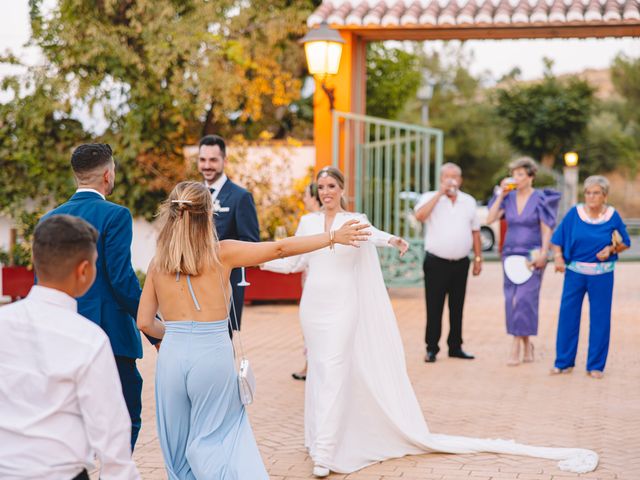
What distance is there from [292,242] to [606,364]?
5.65 m

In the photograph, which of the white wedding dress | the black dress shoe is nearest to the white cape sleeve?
the white wedding dress

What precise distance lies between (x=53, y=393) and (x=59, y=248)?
430mm

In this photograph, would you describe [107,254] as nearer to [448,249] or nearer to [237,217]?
[237,217]

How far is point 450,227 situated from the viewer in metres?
8.98

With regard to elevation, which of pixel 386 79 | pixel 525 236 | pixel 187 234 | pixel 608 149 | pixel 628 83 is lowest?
pixel 525 236

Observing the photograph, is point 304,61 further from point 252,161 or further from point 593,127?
point 593,127

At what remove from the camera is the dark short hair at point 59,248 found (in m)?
2.62

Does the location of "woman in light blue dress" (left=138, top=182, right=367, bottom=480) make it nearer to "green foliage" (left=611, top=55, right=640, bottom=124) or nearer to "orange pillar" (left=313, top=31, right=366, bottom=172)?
"orange pillar" (left=313, top=31, right=366, bottom=172)

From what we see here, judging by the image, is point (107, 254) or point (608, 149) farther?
point (608, 149)

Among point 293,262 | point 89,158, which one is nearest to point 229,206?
point 293,262

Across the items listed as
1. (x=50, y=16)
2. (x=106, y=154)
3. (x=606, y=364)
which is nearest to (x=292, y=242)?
(x=106, y=154)

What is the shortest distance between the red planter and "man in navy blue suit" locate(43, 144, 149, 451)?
28.0ft

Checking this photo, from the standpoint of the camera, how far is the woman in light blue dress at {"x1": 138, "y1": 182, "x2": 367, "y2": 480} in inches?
153

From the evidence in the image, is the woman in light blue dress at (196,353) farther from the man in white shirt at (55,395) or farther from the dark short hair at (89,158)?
the man in white shirt at (55,395)
